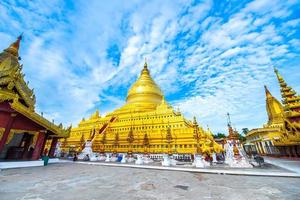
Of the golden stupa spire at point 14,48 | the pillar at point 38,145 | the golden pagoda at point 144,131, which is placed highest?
the golden stupa spire at point 14,48

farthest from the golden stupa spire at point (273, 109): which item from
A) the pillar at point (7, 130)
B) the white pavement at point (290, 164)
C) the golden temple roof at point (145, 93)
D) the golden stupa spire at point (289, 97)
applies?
the pillar at point (7, 130)

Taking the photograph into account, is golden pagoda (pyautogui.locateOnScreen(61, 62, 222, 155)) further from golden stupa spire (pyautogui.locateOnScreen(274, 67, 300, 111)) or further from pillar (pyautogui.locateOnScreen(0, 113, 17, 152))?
pillar (pyautogui.locateOnScreen(0, 113, 17, 152))

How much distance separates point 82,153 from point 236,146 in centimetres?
1812

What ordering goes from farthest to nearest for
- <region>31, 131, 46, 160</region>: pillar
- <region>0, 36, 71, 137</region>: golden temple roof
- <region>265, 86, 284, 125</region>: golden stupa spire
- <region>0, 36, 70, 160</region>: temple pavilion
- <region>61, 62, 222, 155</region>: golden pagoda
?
<region>265, 86, 284, 125</region>: golden stupa spire < <region>61, 62, 222, 155</region>: golden pagoda < <region>31, 131, 46, 160</region>: pillar < <region>0, 36, 71, 137</region>: golden temple roof < <region>0, 36, 70, 160</region>: temple pavilion

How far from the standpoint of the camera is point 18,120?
1149cm

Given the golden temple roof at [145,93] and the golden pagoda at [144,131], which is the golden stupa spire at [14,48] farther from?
the golden temple roof at [145,93]

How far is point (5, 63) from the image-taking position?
13391mm

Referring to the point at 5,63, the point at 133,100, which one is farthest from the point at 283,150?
the point at 5,63

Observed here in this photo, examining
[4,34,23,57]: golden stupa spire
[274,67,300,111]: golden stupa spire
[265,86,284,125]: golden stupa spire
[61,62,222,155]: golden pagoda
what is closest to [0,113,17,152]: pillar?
[4,34,23,57]: golden stupa spire

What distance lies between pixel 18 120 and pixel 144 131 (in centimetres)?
1491

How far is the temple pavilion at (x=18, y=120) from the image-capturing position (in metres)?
10.6

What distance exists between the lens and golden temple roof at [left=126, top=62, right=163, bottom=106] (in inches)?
1197

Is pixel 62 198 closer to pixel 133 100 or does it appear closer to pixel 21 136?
pixel 21 136

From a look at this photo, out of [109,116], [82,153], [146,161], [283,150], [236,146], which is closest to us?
[236,146]
